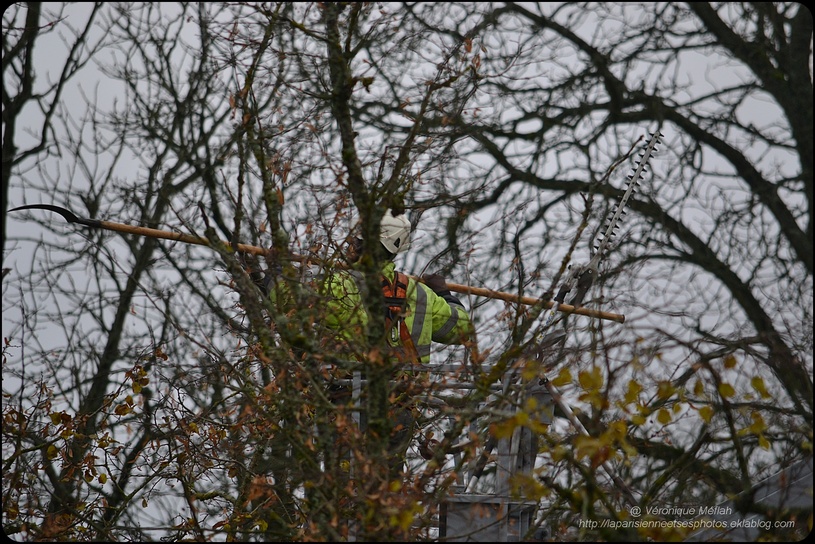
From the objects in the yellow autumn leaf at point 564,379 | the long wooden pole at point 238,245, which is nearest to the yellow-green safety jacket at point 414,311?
the long wooden pole at point 238,245

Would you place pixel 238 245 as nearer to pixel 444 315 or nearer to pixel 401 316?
pixel 401 316

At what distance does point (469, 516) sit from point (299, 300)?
123cm

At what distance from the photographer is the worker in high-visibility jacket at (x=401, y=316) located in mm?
5355

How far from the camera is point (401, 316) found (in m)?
5.24

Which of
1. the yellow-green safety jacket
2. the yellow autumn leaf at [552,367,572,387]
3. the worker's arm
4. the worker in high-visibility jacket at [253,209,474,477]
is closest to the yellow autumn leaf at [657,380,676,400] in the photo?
the yellow autumn leaf at [552,367,572,387]

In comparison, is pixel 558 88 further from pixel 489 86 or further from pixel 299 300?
pixel 299 300

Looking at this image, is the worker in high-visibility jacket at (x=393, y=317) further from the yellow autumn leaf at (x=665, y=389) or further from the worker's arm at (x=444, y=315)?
the yellow autumn leaf at (x=665, y=389)

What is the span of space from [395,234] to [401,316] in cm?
211

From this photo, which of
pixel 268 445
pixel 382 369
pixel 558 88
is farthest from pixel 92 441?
pixel 558 88

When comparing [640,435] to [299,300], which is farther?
[640,435]

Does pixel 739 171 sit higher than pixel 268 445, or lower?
higher

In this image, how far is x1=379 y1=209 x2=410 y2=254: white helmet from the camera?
23.8ft

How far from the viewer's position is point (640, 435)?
6.16 m

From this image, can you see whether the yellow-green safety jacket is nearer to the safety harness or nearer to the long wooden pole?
the safety harness
